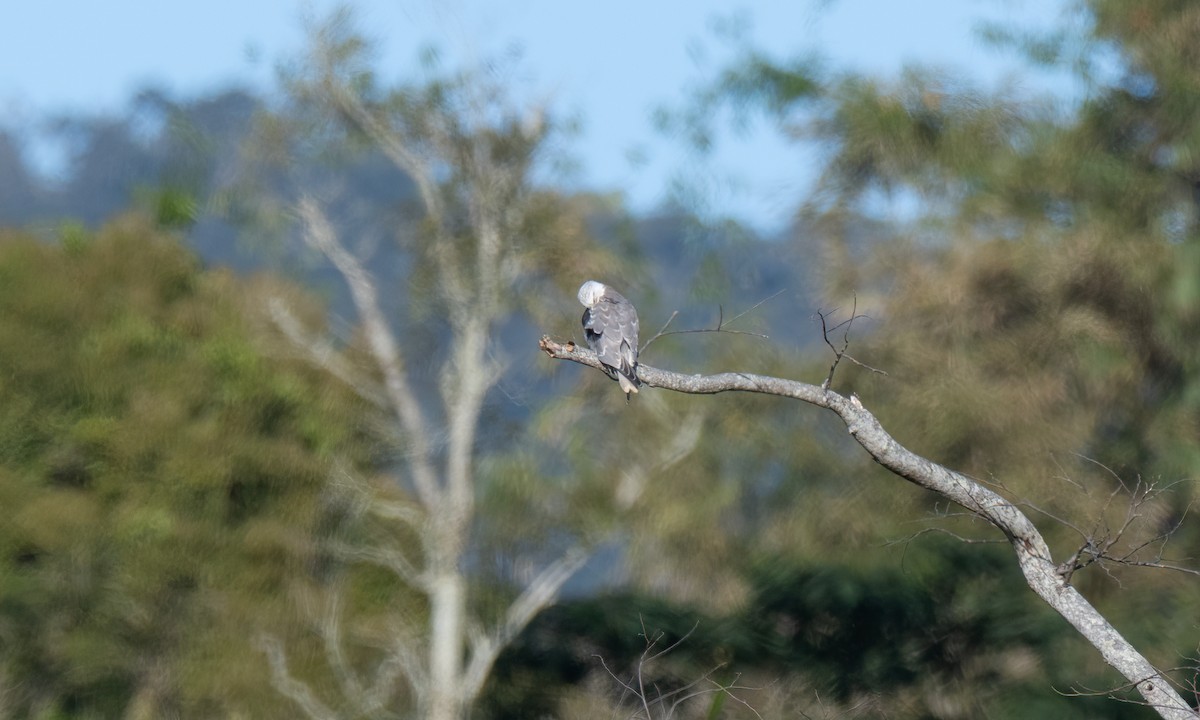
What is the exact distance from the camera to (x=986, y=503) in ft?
23.1

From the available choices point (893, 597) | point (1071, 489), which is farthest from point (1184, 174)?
point (893, 597)

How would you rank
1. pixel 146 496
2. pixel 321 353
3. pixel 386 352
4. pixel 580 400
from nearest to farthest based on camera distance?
pixel 146 496
pixel 386 352
pixel 321 353
pixel 580 400

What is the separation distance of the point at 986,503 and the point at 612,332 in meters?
2.37

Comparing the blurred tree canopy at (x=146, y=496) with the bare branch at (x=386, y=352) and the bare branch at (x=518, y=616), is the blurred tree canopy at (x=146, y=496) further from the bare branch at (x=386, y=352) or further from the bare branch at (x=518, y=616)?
the bare branch at (x=518, y=616)

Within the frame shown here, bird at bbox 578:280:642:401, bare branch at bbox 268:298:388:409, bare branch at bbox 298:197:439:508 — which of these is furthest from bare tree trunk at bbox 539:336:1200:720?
bare branch at bbox 268:298:388:409

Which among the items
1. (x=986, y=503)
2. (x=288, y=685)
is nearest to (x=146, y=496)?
(x=288, y=685)

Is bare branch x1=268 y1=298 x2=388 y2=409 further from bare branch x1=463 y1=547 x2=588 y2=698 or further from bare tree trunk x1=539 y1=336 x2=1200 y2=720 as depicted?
bare tree trunk x1=539 y1=336 x2=1200 y2=720

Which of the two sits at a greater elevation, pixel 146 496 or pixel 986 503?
pixel 986 503

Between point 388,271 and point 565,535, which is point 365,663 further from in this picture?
point 388,271

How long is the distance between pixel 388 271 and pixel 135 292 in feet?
44.4

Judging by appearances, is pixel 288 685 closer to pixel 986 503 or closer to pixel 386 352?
pixel 386 352

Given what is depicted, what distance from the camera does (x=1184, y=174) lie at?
24344mm

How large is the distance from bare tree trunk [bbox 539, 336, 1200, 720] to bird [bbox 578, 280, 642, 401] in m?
0.80

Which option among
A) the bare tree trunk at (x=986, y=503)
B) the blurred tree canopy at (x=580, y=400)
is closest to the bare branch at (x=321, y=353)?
the blurred tree canopy at (x=580, y=400)
